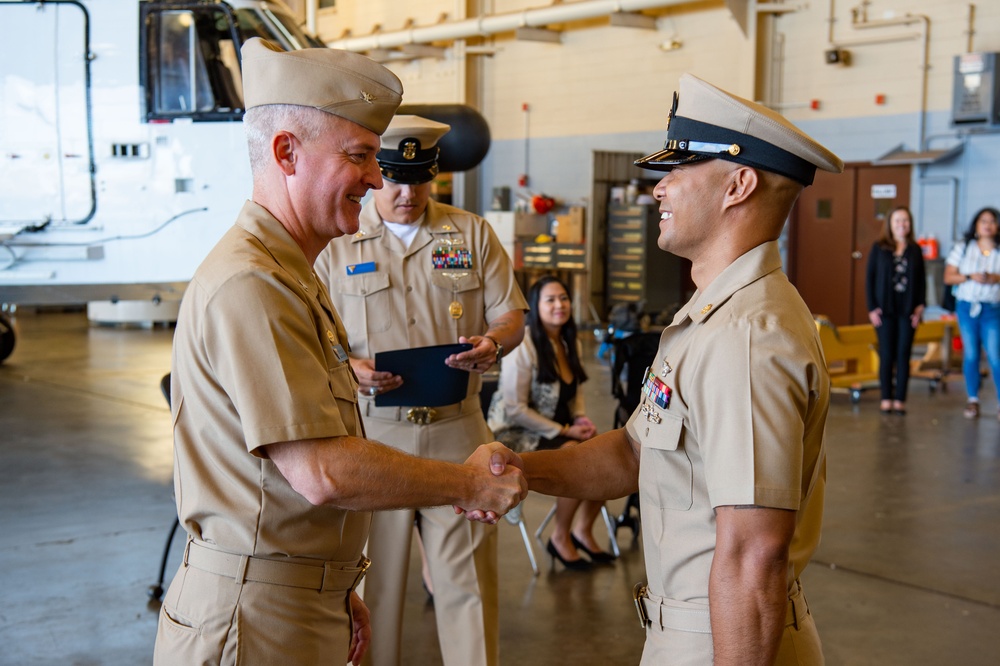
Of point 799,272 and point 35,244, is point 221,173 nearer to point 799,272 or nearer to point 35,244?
point 35,244

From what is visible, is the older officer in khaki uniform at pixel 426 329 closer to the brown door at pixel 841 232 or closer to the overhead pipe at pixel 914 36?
the brown door at pixel 841 232

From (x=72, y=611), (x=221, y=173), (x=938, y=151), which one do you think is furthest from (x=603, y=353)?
(x=938, y=151)

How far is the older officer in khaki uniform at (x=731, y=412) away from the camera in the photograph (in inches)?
59.6

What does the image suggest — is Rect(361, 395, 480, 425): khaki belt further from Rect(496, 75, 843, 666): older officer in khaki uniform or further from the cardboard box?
the cardboard box

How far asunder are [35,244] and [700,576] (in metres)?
7.35

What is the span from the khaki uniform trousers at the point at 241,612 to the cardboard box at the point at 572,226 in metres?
A: 13.8

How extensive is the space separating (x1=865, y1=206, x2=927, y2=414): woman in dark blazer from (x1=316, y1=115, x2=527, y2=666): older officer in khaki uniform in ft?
18.5

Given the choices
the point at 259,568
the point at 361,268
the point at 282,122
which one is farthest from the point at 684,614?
the point at 361,268

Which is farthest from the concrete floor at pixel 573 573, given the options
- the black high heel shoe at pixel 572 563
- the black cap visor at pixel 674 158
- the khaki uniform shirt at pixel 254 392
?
the black cap visor at pixel 674 158

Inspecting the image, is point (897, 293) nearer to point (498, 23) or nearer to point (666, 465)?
point (666, 465)

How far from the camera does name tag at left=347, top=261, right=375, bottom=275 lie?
3.35m

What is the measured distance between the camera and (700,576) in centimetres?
165

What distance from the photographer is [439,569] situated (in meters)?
3.21

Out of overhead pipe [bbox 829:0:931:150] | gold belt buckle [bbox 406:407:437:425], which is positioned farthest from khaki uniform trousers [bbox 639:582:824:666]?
overhead pipe [bbox 829:0:931:150]
